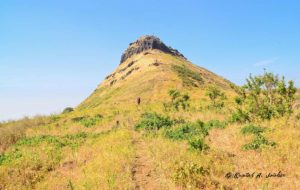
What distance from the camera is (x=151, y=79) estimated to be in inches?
3009

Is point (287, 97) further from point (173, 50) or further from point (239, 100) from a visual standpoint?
point (173, 50)

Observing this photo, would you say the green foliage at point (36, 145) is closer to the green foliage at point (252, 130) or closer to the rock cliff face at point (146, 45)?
the green foliage at point (252, 130)

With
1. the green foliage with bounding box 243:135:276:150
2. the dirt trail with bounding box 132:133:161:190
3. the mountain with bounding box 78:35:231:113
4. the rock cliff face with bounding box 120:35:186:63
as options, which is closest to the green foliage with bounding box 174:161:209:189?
the dirt trail with bounding box 132:133:161:190

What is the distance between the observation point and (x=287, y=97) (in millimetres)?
15883

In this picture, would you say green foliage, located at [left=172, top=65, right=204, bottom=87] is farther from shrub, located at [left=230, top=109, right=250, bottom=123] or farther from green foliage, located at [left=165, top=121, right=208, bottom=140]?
green foliage, located at [left=165, top=121, right=208, bottom=140]

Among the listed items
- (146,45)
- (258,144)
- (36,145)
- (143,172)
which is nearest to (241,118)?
(258,144)

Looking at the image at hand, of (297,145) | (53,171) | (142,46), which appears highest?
(142,46)

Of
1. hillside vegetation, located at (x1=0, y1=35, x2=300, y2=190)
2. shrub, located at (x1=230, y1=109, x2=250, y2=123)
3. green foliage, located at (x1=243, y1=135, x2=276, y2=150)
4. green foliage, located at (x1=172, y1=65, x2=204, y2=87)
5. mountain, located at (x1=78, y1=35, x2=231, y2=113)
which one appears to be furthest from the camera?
green foliage, located at (x1=172, y1=65, x2=204, y2=87)

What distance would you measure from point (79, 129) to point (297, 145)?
1726cm

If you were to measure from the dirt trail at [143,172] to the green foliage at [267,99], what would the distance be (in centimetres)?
687

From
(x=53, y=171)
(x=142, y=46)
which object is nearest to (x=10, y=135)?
(x=53, y=171)

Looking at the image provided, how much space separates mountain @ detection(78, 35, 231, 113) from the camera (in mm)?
63013

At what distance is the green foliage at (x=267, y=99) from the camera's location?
51.4ft

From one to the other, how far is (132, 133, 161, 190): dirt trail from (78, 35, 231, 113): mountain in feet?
90.7
